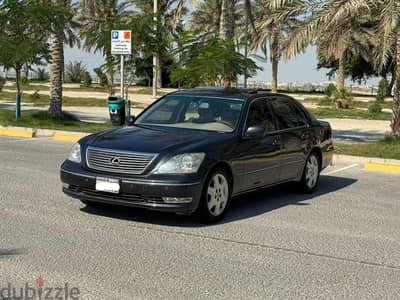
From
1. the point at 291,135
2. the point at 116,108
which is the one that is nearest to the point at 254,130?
the point at 291,135

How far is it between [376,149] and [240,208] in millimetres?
7970

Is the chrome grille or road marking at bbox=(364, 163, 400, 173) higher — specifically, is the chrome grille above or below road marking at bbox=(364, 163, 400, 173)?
above

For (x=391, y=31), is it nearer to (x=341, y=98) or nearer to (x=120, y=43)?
(x=120, y=43)

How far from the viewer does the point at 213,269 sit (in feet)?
19.6

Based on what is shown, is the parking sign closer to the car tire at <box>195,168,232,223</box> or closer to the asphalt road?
the asphalt road

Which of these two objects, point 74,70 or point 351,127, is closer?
point 351,127

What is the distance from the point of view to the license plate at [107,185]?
743 centimetres

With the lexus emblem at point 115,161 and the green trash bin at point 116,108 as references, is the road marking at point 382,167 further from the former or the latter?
the lexus emblem at point 115,161

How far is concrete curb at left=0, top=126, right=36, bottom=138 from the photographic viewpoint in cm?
1812

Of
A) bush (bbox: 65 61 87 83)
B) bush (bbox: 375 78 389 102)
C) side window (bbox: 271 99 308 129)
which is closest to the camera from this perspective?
side window (bbox: 271 99 308 129)

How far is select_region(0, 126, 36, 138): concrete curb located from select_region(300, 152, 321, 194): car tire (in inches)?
391

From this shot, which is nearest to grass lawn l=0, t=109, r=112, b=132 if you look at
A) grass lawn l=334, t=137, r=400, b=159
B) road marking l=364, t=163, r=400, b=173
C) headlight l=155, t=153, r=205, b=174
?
grass lawn l=334, t=137, r=400, b=159

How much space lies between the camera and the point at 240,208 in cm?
888

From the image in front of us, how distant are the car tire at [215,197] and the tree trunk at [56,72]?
47.0 ft
